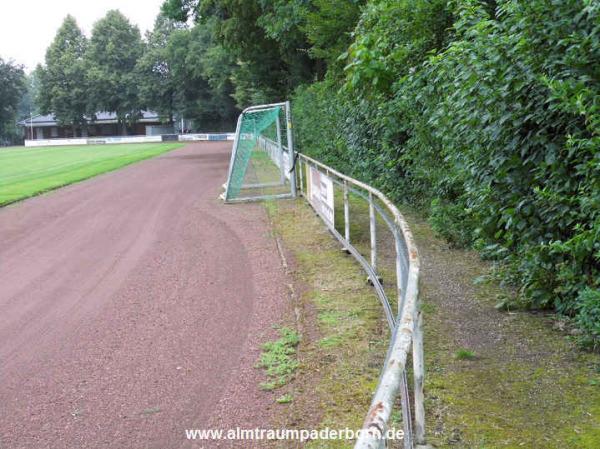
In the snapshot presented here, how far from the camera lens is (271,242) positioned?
1176cm

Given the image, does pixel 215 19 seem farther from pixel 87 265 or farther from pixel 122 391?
pixel 122 391

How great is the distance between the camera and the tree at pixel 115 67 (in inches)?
3499

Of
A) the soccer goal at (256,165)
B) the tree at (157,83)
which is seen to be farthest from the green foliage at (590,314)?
the tree at (157,83)

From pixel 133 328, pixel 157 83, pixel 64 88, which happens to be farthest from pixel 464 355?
pixel 64 88

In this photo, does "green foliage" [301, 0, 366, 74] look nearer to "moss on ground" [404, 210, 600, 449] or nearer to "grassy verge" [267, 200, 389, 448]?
"grassy verge" [267, 200, 389, 448]

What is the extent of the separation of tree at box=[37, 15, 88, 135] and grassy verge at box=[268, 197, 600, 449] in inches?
3556

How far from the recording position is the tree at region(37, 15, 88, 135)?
9056cm

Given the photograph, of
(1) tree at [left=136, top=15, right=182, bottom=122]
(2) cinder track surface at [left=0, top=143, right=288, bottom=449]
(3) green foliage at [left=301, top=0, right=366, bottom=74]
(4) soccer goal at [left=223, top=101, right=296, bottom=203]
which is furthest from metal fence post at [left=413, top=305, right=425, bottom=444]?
(1) tree at [left=136, top=15, right=182, bottom=122]

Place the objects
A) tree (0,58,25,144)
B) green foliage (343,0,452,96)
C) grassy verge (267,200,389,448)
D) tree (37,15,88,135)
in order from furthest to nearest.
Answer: tree (0,58,25,144) < tree (37,15,88,135) < green foliage (343,0,452,96) < grassy verge (267,200,389,448)

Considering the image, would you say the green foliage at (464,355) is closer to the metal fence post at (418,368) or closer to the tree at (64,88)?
the metal fence post at (418,368)

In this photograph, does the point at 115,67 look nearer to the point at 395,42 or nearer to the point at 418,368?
the point at 395,42

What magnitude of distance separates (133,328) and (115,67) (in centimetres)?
9106

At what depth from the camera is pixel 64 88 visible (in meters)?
92.0

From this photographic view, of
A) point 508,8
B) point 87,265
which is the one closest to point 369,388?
point 508,8
